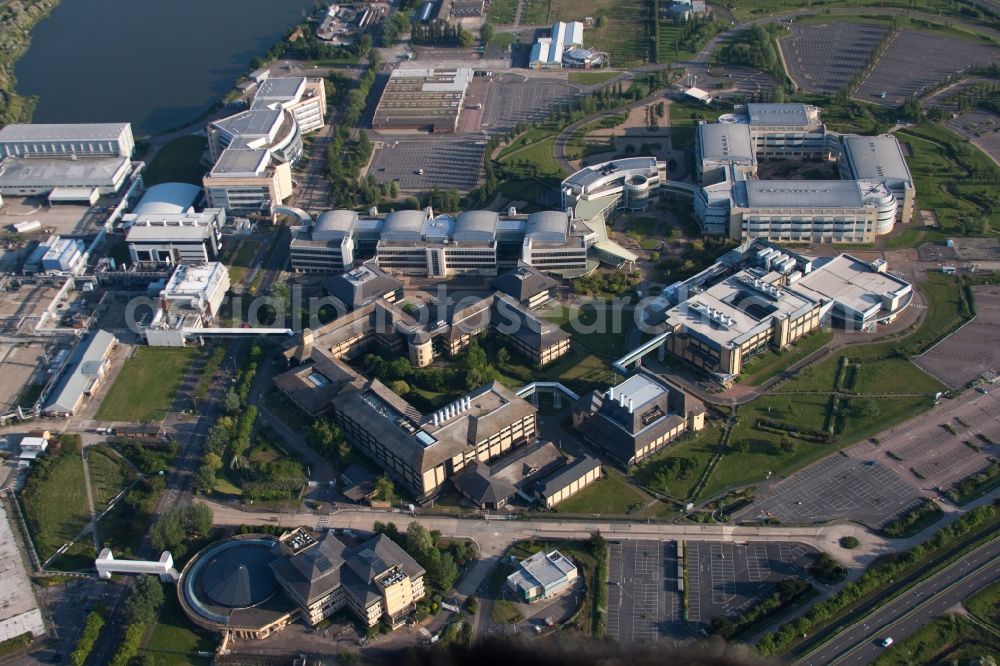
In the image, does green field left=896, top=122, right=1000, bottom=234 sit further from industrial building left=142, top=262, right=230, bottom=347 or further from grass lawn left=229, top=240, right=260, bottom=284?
industrial building left=142, top=262, right=230, bottom=347

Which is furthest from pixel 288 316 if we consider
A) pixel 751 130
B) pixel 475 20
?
pixel 475 20

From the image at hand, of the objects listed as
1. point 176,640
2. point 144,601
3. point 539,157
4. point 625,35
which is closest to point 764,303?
point 539,157

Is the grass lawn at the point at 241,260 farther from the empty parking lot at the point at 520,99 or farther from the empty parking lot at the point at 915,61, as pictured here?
the empty parking lot at the point at 915,61

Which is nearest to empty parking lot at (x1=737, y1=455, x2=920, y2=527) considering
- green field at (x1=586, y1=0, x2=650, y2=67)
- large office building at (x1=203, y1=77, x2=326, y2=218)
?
large office building at (x1=203, y1=77, x2=326, y2=218)

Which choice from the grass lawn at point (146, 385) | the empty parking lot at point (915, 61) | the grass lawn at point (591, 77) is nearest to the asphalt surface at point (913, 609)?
the grass lawn at point (146, 385)

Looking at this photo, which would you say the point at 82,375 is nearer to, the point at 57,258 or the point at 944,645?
the point at 57,258

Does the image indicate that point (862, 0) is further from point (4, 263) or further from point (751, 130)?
point (4, 263)

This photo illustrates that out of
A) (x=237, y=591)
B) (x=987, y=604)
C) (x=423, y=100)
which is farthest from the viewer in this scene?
(x=423, y=100)
